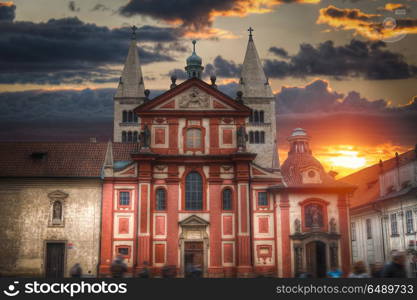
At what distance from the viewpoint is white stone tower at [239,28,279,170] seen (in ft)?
276

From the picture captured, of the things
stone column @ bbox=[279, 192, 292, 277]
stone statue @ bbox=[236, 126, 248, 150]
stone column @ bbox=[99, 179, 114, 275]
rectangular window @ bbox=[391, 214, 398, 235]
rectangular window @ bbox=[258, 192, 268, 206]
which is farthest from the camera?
rectangular window @ bbox=[391, 214, 398, 235]

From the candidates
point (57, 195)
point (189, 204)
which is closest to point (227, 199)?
point (189, 204)

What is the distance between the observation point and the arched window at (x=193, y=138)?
49.0 meters

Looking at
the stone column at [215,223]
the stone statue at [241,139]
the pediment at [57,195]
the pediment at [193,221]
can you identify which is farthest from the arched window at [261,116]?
the pediment at [57,195]

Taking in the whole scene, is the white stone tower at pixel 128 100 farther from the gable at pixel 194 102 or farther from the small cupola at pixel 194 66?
the gable at pixel 194 102

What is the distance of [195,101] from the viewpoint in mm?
49438

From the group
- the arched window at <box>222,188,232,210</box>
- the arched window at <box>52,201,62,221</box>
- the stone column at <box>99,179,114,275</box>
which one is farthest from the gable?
the arched window at <box>52,201,62,221</box>

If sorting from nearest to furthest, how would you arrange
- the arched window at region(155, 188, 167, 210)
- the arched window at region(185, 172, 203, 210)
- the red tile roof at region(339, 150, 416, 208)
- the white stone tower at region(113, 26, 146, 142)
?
the arched window at region(155, 188, 167, 210)
the arched window at region(185, 172, 203, 210)
the red tile roof at region(339, 150, 416, 208)
the white stone tower at region(113, 26, 146, 142)

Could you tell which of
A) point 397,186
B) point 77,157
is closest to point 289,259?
point 397,186

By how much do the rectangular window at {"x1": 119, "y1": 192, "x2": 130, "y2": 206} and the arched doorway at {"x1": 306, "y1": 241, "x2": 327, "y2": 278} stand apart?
14.9m

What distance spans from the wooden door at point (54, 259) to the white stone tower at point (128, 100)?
35452 mm

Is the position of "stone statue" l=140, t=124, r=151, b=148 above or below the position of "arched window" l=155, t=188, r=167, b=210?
above

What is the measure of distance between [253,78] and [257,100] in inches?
126

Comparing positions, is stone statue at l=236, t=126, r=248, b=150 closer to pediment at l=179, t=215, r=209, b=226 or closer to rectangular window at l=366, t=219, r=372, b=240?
pediment at l=179, t=215, r=209, b=226
